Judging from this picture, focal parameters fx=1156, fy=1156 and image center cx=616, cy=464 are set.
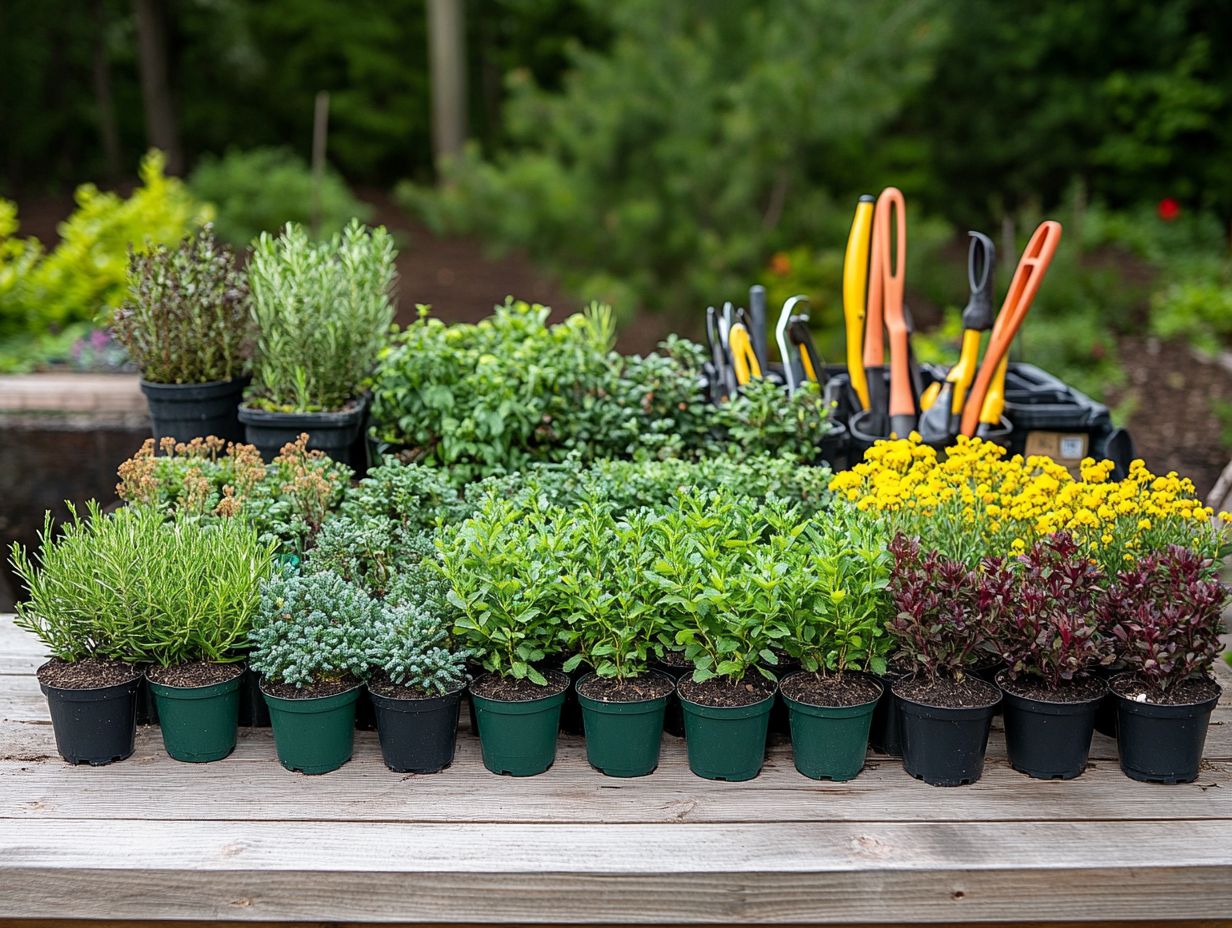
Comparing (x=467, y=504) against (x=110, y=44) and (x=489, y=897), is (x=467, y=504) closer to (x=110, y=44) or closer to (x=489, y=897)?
(x=489, y=897)

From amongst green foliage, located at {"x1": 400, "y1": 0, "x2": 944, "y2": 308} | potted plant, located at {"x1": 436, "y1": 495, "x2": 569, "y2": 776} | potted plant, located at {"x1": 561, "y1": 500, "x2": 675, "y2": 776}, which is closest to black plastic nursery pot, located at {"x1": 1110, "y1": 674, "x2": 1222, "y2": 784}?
potted plant, located at {"x1": 561, "y1": 500, "x2": 675, "y2": 776}

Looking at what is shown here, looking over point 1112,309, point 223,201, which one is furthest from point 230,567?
point 223,201

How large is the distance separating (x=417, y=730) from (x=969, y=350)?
195 centimetres

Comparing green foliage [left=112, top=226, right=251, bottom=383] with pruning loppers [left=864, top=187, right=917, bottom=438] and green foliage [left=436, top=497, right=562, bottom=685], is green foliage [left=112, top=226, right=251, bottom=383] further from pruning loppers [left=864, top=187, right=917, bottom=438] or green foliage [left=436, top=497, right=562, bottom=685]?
pruning loppers [left=864, top=187, right=917, bottom=438]

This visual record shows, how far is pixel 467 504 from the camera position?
2828 millimetres

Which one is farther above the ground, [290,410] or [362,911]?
[290,410]

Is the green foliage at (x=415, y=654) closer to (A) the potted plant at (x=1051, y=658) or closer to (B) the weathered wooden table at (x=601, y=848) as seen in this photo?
(B) the weathered wooden table at (x=601, y=848)

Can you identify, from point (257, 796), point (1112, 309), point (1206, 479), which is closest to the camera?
point (257, 796)

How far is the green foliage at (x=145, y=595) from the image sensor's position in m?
2.30

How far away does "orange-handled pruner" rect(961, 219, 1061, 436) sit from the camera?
316 centimetres

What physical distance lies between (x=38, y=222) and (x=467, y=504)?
10713 millimetres

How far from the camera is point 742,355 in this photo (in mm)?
3645

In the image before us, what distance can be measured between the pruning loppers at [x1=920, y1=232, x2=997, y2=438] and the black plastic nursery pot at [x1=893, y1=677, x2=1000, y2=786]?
3.86ft

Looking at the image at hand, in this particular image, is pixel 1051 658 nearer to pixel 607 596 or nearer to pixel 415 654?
pixel 607 596
